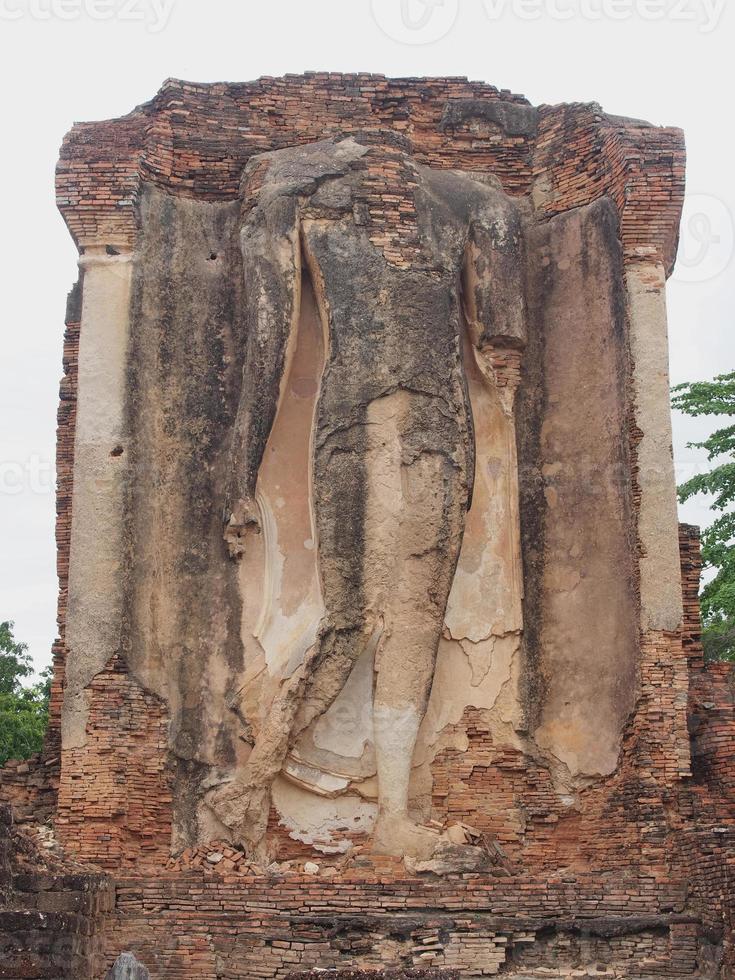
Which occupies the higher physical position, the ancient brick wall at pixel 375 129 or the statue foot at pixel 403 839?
the ancient brick wall at pixel 375 129

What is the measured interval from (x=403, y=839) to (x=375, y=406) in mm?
3235

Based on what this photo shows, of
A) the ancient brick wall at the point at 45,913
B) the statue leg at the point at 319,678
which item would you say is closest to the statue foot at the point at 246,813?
the statue leg at the point at 319,678

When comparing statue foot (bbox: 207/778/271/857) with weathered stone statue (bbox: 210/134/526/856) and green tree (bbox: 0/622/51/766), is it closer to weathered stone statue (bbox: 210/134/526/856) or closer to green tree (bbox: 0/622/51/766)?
weathered stone statue (bbox: 210/134/526/856)

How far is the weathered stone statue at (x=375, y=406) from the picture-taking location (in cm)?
1337

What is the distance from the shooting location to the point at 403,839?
12977mm

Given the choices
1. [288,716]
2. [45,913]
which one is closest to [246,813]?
[288,716]

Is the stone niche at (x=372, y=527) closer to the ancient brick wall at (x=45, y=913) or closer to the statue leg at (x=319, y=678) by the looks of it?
the statue leg at (x=319, y=678)

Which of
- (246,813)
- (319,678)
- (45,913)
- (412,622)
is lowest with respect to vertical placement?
(45,913)

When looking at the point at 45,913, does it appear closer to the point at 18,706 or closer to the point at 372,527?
the point at 372,527

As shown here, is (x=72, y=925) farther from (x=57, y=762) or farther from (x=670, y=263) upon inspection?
(x=670, y=263)

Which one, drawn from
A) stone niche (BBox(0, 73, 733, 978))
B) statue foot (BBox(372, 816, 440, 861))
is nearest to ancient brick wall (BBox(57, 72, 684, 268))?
stone niche (BBox(0, 73, 733, 978))

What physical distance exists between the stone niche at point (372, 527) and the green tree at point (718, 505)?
5969 millimetres

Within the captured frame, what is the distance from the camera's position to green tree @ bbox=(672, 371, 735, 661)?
20.1 meters

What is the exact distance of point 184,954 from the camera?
12.1m
